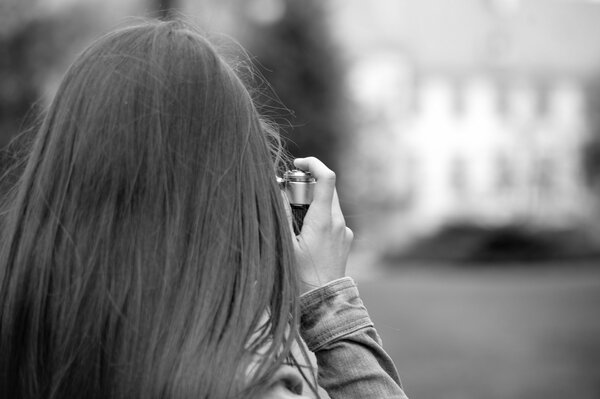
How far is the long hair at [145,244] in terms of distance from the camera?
1.05m

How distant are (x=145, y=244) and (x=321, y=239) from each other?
0.30m

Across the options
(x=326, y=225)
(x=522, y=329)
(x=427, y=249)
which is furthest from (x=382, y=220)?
(x=326, y=225)

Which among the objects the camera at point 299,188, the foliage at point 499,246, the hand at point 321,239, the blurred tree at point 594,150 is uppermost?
the camera at point 299,188

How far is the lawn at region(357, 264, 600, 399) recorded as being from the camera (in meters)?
6.09

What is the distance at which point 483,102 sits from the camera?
36.3 metres

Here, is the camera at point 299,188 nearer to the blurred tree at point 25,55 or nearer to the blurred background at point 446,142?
the blurred background at point 446,142

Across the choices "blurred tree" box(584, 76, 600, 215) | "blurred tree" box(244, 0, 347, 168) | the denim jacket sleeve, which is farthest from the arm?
"blurred tree" box(584, 76, 600, 215)

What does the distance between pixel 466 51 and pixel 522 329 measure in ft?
97.3

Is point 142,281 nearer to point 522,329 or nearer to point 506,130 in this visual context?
point 522,329

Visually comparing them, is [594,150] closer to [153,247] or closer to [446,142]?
[446,142]

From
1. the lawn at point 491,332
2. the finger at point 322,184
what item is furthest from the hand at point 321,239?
the lawn at point 491,332

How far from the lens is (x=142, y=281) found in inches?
42.1

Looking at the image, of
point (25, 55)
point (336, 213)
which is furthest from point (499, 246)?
point (336, 213)

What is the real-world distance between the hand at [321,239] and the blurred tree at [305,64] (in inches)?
491
